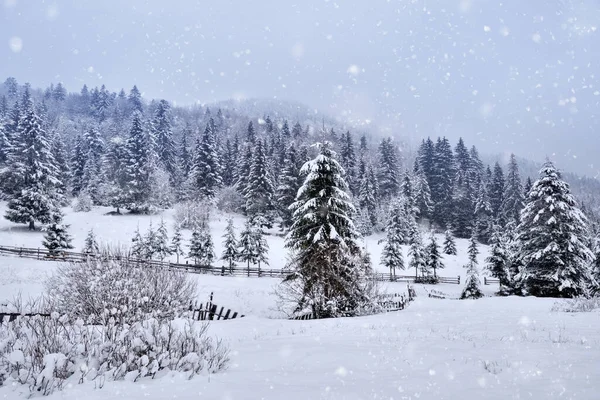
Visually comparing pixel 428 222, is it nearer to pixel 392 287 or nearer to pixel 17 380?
pixel 392 287

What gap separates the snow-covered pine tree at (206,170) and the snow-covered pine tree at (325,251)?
1814 inches

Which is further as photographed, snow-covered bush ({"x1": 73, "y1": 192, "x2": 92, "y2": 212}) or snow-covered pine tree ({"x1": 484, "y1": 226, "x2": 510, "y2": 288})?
snow-covered bush ({"x1": 73, "y1": 192, "x2": 92, "y2": 212})

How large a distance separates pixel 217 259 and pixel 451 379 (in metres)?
41.3

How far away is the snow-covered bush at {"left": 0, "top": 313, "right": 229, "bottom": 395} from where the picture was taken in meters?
4.62

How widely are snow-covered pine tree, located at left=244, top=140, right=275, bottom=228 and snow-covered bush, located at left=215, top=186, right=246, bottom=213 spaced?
28.4 feet

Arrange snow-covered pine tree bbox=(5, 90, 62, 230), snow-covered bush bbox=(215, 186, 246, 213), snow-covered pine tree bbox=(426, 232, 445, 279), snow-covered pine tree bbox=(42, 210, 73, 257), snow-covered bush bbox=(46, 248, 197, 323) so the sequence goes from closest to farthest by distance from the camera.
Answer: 1. snow-covered bush bbox=(46, 248, 197, 323)
2. snow-covered pine tree bbox=(42, 210, 73, 257)
3. snow-covered pine tree bbox=(5, 90, 62, 230)
4. snow-covered pine tree bbox=(426, 232, 445, 279)
5. snow-covered bush bbox=(215, 186, 246, 213)

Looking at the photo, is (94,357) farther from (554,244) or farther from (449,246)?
(449,246)

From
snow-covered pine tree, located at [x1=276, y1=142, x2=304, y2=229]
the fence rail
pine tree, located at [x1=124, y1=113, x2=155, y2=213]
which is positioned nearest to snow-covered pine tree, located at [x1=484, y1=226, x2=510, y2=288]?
the fence rail

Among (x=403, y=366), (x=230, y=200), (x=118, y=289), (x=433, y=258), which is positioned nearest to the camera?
(x=403, y=366)

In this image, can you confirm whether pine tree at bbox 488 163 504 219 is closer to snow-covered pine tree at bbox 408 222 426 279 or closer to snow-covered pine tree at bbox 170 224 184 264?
snow-covered pine tree at bbox 408 222 426 279

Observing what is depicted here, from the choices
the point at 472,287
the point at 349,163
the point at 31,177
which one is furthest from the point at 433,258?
the point at 31,177

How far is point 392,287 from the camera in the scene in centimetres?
4181

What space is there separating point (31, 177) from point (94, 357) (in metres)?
49.2

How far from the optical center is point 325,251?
19.4 m
